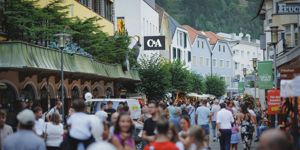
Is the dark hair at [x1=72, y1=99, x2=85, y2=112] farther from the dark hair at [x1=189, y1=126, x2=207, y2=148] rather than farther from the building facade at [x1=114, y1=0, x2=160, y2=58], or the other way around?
the building facade at [x1=114, y1=0, x2=160, y2=58]

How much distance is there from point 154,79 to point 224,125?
31.7 m

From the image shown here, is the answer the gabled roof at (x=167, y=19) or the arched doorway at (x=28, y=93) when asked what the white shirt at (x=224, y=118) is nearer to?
the arched doorway at (x=28, y=93)

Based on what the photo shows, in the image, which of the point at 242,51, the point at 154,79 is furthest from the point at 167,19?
the point at 242,51

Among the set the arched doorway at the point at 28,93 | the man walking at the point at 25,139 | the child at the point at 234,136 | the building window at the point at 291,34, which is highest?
the building window at the point at 291,34

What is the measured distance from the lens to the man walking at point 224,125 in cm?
1927

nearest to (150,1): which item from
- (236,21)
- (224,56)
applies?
(224,56)

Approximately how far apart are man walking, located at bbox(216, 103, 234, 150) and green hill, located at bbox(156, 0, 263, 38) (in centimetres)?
10031

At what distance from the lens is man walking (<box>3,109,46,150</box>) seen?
897 centimetres

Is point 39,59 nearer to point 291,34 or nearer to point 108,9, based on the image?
point 291,34

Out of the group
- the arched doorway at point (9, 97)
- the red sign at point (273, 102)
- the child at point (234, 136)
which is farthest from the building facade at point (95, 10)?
the child at point (234, 136)

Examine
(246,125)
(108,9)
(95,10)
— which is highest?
(108,9)

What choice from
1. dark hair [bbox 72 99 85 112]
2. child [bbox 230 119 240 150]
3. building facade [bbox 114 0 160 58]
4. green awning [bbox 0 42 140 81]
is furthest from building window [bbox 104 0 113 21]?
dark hair [bbox 72 99 85 112]

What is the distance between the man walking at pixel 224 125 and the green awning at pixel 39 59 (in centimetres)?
690

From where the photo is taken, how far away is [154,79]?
51031 mm
